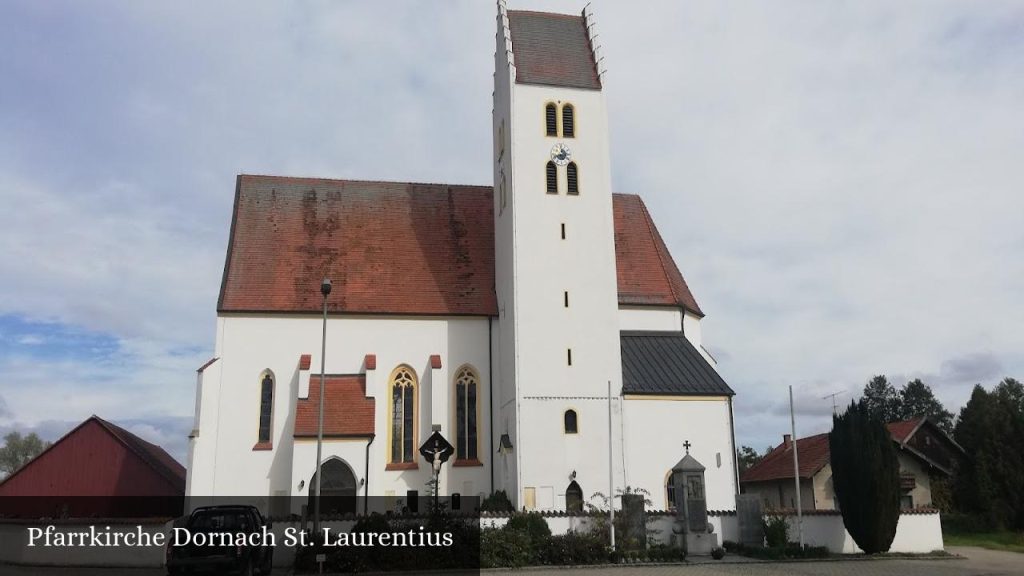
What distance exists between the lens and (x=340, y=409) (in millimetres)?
27984

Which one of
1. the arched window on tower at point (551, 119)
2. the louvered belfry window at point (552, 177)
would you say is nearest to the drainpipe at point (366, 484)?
the louvered belfry window at point (552, 177)

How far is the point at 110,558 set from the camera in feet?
67.5

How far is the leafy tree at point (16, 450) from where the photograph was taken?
68875mm

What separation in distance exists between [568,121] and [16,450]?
61.9m

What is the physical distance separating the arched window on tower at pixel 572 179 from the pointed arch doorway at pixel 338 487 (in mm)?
12283

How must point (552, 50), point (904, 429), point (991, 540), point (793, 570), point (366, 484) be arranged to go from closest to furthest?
point (793, 570) < point (366, 484) < point (991, 540) < point (552, 50) < point (904, 429)

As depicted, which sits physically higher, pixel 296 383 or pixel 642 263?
pixel 642 263

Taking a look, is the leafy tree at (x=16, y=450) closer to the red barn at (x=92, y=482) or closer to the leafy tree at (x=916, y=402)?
the red barn at (x=92, y=482)

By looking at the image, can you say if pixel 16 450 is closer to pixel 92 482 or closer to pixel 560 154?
pixel 92 482

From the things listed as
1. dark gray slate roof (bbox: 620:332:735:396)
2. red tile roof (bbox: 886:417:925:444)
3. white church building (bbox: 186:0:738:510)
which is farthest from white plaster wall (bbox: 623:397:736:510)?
red tile roof (bbox: 886:417:925:444)

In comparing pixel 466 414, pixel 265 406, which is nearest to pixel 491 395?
pixel 466 414

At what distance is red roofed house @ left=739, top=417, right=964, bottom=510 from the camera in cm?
3538

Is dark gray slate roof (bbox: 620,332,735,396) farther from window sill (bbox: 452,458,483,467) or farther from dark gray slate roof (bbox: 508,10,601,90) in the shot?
dark gray slate roof (bbox: 508,10,601,90)

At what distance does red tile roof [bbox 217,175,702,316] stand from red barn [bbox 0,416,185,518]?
226 inches
